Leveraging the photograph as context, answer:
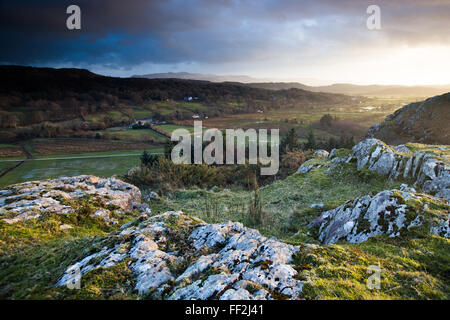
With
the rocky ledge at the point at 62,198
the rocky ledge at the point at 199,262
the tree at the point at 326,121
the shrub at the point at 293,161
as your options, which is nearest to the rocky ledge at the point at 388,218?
the rocky ledge at the point at 199,262

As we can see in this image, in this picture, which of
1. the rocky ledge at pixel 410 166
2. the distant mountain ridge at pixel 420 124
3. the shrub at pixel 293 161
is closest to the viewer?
the rocky ledge at pixel 410 166

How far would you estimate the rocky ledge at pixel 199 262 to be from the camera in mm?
2770

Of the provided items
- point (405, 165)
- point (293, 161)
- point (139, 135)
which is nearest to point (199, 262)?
point (405, 165)

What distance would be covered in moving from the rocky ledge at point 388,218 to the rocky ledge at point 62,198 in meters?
6.41

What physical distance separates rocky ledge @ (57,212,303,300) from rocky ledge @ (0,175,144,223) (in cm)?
284

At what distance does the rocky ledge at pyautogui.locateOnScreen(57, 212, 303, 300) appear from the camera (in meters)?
2.77

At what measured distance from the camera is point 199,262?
337 centimetres

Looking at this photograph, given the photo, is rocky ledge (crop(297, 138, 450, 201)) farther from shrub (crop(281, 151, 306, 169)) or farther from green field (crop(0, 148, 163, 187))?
green field (crop(0, 148, 163, 187))

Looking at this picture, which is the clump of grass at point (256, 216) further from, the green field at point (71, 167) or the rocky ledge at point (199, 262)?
the green field at point (71, 167)

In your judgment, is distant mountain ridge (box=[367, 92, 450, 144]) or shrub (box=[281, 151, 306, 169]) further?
shrub (box=[281, 151, 306, 169])

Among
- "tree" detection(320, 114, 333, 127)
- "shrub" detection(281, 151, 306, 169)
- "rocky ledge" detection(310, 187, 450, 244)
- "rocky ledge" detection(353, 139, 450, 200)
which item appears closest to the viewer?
"rocky ledge" detection(310, 187, 450, 244)

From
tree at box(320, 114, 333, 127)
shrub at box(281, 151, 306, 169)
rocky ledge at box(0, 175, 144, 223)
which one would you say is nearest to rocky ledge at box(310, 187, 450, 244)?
rocky ledge at box(0, 175, 144, 223)

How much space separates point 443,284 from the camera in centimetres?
309
